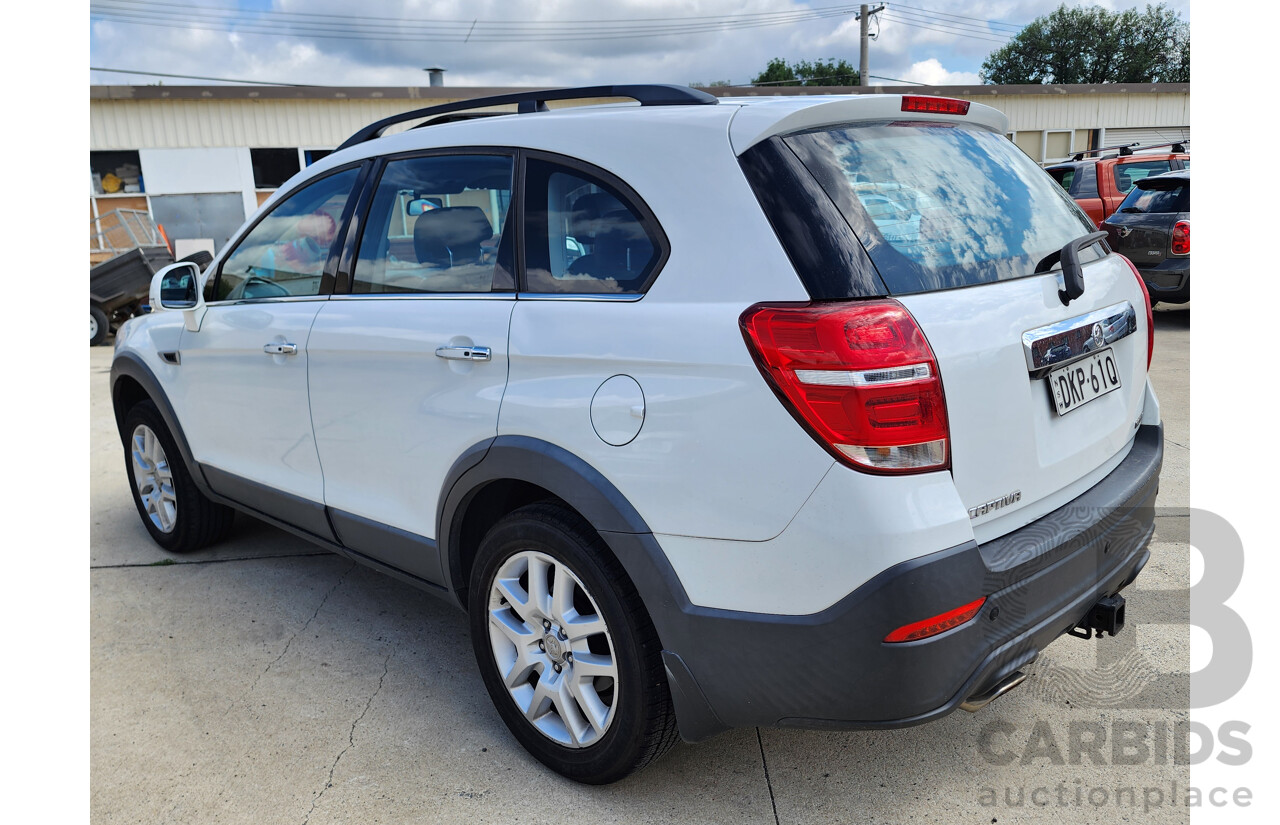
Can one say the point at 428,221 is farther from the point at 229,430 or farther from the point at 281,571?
the point at 281,571

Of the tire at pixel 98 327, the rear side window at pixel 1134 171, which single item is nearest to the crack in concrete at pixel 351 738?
the tire at pixel 98 327

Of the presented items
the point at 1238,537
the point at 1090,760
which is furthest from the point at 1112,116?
the point at 1090,760

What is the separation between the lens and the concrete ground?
2.39m

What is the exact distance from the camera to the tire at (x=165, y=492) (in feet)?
13.8

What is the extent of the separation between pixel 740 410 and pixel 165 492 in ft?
11.8

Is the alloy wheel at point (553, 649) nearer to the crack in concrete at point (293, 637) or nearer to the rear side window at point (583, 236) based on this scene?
the rear side window at point (583, 236)

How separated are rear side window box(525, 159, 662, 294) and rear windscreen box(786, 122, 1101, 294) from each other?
44 centimetres

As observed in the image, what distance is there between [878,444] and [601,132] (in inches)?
44.3

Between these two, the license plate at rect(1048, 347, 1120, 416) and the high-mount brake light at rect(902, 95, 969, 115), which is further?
the high-mount brake light at rect(902, 95, 969, 115)

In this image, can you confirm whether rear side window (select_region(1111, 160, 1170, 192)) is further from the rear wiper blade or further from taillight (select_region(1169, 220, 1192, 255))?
the rear wiper blade

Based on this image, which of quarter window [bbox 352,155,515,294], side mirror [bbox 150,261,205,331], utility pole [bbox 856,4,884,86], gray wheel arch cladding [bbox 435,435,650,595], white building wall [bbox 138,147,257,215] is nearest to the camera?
gray wheel arch cladding [bbox 435,435,650,595]

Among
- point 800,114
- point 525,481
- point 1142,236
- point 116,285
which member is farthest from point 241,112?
point 800,114

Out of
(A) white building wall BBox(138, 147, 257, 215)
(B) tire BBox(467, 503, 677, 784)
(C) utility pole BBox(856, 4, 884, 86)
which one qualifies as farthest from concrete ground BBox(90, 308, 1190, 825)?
(C) utility pole BBox(856, 4, 884, 86)

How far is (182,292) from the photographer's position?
3844mm
